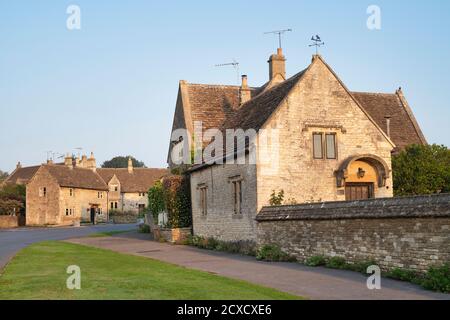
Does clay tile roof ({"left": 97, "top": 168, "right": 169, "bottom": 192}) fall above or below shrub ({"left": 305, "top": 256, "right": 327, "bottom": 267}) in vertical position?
above

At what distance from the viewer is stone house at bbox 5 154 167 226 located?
218ft

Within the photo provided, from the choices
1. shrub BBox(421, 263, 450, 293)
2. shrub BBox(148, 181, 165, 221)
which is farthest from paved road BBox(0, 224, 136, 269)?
shrub BBox(421, 263, 450, 293)

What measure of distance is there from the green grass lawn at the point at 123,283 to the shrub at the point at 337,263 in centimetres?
409

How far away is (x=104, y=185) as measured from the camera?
76438 mm

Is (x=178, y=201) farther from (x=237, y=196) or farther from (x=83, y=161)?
(x=83, y=161)

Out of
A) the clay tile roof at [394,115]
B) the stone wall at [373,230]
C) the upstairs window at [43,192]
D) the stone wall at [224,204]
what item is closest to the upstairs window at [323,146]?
the stone wall at [224,204]

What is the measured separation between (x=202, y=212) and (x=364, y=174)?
29.6 ft

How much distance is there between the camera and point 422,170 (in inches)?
990

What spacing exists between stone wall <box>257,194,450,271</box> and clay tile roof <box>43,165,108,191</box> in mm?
52575

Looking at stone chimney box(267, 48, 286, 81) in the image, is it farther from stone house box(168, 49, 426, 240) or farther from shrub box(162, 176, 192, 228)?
shrub box(162, 176, 192, 228)

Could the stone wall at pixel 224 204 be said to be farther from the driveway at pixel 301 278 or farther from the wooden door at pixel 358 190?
the wooden door at pixel 358 190

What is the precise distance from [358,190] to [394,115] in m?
10.7
